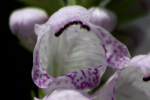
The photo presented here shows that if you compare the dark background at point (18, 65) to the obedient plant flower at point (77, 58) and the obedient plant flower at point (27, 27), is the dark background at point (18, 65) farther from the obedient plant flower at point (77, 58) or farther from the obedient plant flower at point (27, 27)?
the obedient plant flower at point (77, 58)

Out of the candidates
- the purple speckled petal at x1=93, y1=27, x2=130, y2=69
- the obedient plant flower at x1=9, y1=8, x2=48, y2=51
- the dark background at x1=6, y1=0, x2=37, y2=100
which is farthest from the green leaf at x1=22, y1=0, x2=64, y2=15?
the dark background at x1=6, y1=0, x2=37, y2=100

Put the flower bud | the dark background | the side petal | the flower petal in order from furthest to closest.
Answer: the dark background → the flower bud → the flower petal → the side petal

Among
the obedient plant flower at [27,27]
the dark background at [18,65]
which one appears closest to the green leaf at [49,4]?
the obedient plant flower at [27,27]

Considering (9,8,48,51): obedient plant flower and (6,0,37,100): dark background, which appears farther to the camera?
(6,0,37,100): dark background

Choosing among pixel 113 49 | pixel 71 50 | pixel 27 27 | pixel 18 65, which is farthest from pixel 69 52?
pixel 18 65

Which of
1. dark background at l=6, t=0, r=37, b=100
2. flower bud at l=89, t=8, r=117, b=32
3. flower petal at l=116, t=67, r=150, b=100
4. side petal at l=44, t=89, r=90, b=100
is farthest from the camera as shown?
dark background at l=6, t=0, r=37, b=100

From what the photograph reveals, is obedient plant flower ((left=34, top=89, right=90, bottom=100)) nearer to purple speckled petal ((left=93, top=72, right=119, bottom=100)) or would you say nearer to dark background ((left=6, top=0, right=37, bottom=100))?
purple speckled petal ((left=93, top=72, right=119, bottom=100))

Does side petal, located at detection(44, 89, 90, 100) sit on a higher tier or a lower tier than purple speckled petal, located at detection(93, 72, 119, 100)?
higher
